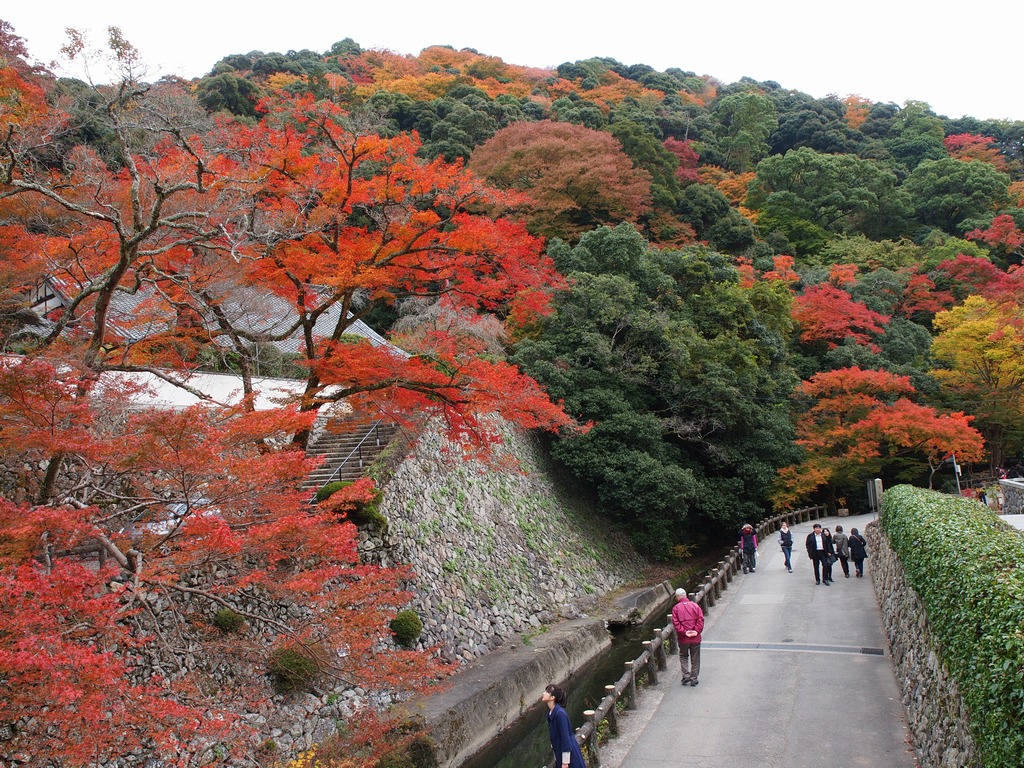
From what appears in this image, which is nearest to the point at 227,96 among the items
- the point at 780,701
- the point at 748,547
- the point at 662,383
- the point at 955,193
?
the point at 662,383

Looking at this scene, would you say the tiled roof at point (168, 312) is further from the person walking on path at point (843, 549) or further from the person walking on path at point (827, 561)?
the person walking on path at point (843, 549)

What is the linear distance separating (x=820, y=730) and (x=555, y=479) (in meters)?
14.5

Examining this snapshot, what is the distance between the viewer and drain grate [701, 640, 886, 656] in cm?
1049

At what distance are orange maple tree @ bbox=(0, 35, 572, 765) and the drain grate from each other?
481 cm

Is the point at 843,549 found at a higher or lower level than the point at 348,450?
lower

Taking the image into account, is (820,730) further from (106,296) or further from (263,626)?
(106,296)

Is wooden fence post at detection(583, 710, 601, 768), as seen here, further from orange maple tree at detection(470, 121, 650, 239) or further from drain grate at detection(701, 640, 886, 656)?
orange maple tree at detection(470, 121, 650, 239)

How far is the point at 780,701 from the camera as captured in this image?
8805mm

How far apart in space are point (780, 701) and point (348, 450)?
36.6 feet

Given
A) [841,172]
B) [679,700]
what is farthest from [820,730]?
[841,172]

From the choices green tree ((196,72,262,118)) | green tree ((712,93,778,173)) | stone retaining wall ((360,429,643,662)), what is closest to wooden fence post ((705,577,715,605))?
stone retaining wall ((360,429,643,662))

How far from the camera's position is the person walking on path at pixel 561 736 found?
6391mm

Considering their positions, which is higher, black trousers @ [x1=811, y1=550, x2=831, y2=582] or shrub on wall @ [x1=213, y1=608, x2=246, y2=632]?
shrub on wall @ [x1=213, y1=608, x2=246, y2=632]

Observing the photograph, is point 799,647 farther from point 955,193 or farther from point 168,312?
point 955,193
